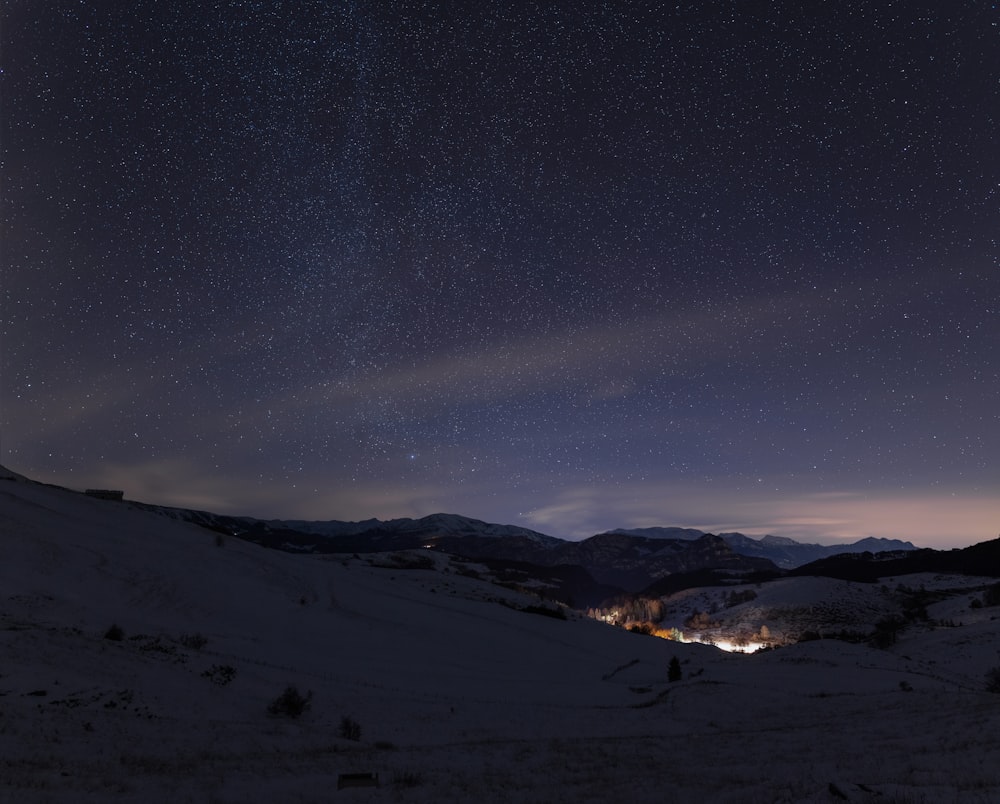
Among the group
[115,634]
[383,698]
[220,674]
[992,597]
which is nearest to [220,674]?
[220,674]

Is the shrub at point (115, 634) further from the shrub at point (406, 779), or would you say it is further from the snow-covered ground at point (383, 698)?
the shrub at point (406, 779)

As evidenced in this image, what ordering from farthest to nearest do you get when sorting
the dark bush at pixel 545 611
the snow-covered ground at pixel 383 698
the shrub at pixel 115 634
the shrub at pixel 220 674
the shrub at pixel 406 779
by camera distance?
the dark bush at pixel 545 611, the shrub at pixel 115 634, the shrub at pixel 220 674, the shrub at pixel 406 779, the snow-covered ground at pixel 383 698

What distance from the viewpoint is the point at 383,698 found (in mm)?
26500

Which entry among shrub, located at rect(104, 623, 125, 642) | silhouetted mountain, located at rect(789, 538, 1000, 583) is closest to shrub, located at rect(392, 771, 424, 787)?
shrub, located at rect(104, 623, 125, 642)

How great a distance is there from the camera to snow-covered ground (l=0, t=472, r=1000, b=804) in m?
12.5

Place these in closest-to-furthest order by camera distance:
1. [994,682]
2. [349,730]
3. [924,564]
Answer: [349,730] < [994,682] < [924,564]

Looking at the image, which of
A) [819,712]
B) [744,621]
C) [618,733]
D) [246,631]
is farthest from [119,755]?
[744,621]

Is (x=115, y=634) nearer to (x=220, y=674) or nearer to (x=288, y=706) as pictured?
(x=220, y=674)

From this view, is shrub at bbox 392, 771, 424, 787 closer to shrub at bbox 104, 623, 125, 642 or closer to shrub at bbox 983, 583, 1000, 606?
shrub at bbox 104, 623, 125, 642

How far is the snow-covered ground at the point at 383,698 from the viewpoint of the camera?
12.5 metres

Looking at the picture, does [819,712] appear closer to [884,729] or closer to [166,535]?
[884,729]

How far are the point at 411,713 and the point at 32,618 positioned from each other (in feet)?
53.9

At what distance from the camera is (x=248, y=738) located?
17031mm

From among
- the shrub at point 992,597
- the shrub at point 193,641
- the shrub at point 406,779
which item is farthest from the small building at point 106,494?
the shrub at point 992,597
